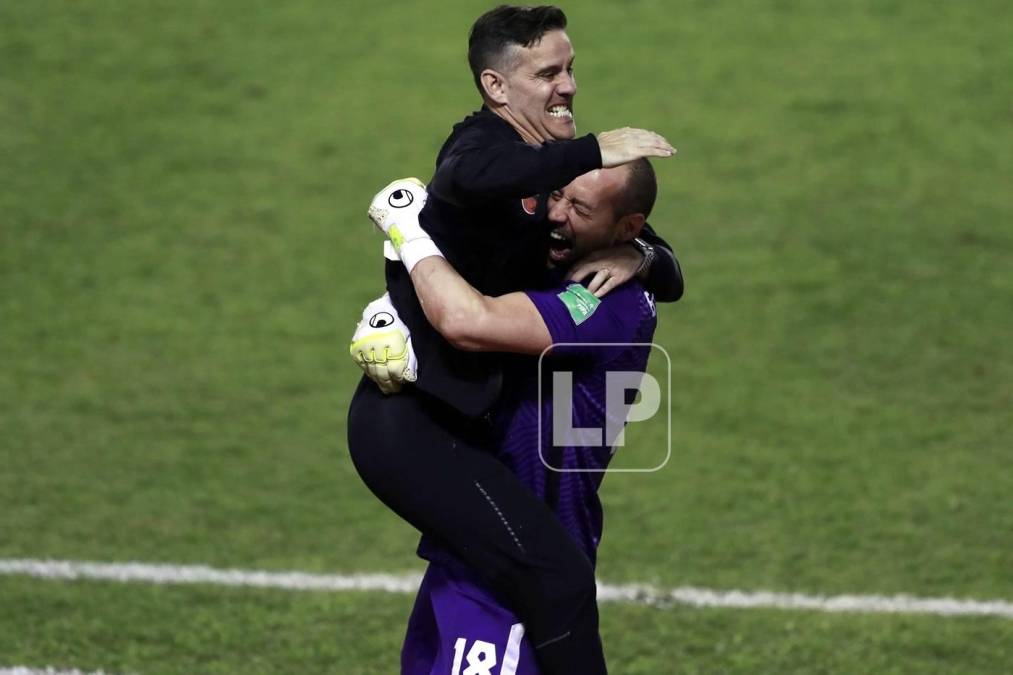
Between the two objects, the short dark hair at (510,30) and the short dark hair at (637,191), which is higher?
the short dark hair at (510,30)

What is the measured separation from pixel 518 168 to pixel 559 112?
0.57 m

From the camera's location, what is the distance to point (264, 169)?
11.2 metres

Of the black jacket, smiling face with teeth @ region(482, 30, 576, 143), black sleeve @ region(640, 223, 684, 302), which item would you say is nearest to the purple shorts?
the black jacket

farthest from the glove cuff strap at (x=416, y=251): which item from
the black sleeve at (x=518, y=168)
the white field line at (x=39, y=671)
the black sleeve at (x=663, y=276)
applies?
the white field line at (x=39, y=671)

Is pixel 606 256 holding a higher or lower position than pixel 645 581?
higher

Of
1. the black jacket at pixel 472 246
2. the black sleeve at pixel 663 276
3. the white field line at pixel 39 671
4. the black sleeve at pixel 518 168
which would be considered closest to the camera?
the black sleeve at pixel 518 168

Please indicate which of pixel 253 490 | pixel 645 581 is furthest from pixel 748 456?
pixel 253 490

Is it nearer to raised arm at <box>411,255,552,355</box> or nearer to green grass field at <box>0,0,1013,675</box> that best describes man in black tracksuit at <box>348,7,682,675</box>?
raised arm at <box>411,255,552,355</box>

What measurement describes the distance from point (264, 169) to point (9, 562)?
16.7 ft

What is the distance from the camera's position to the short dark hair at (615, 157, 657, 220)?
4.03 metres

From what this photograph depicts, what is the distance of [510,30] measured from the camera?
4195mm

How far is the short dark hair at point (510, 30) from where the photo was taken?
4164 mm

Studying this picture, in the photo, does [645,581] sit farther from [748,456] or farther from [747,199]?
[747,199]

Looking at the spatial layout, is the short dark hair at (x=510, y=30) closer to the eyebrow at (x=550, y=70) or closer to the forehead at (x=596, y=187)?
the eyebrow at (x=550, y=70)
